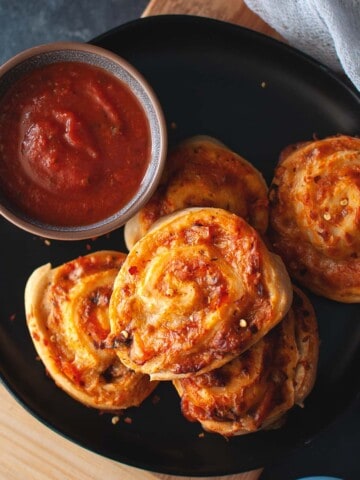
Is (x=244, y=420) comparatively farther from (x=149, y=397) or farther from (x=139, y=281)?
(x=139, y=281)

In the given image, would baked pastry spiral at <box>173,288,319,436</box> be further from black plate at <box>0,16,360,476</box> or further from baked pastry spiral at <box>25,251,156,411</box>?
baked pastry spiral at <box>25,251,156,411</box>

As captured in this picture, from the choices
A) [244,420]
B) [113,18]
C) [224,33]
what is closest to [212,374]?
[244,420]

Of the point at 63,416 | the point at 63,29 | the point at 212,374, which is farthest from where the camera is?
the point at 63,29

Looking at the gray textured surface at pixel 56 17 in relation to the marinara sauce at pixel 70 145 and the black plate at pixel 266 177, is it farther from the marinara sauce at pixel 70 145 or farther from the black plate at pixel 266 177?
the marinara sauce at pixel 70 145

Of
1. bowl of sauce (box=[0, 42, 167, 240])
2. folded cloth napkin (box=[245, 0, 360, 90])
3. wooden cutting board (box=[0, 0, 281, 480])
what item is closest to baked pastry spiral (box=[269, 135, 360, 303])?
folded cloth napkin (box=[245, 0, 360, 90])

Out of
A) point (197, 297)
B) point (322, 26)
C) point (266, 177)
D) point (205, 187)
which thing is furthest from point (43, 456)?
point (322, 26)
